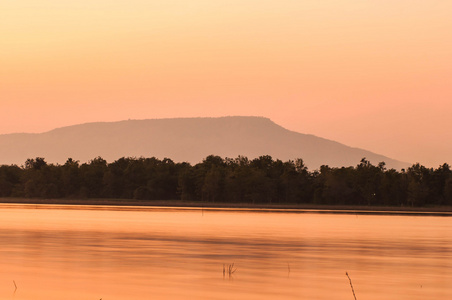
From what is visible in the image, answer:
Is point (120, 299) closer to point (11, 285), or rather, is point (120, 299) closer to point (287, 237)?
point (11, 285)

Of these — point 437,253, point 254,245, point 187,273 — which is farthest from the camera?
point 254,245

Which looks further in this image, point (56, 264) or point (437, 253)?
point (437, 253)

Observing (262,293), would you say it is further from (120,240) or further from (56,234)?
(56,234)

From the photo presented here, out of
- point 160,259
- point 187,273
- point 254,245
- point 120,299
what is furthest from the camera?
point 254,245

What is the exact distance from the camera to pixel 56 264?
42.0 meters

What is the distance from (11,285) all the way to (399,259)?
2433 cm

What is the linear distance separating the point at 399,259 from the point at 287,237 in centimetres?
2198

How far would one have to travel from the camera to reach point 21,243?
56375mm

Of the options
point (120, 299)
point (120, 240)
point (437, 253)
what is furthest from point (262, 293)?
point (120, 240)

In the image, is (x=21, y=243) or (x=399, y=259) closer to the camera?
(x=399, y=259)

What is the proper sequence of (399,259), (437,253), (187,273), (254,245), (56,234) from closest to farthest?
(187,273) < (399,259) < (437,253) < (254,245) < (56,234)

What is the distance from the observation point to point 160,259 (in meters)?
45.7

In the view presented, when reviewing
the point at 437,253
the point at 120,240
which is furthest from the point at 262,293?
the point at 120,240

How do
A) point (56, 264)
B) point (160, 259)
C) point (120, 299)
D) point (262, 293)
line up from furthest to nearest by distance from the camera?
1. point (160, 259)
2. point (56, 264)
3. point (262, 293)
4. point (120, 299)
